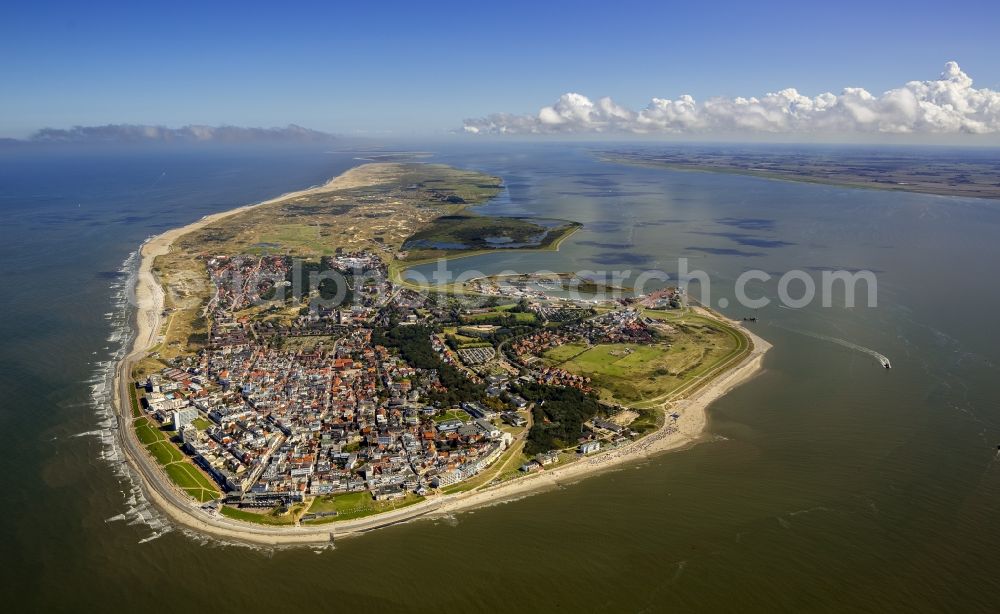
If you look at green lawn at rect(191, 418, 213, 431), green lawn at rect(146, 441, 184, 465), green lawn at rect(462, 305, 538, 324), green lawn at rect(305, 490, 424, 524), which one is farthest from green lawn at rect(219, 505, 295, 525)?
green lawn at rect(462, 305, 538, 324)

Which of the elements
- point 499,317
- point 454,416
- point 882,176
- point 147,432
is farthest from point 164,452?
point 882,176

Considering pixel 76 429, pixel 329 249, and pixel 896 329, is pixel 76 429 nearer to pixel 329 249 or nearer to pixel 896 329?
pixel 329 249

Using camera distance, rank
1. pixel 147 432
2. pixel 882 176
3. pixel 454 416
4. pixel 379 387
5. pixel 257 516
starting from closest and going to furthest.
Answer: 1. pixel 257 516
2. pixel 147 432
3. pixel 454 416
4. pixel 379 387
5. pixel 882 176

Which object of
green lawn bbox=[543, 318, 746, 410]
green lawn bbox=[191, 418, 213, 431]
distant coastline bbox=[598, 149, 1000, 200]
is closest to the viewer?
green lawn bbox=[191, 418, 213, 431]

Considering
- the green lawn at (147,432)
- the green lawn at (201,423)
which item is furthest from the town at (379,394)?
the green lawn at (147,432)

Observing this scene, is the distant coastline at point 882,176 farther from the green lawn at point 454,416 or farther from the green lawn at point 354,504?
the green lawn at point 354,504

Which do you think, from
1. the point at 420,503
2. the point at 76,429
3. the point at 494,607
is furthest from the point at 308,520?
the point at 76,429

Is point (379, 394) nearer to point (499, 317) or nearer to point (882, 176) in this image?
point (499, 317)

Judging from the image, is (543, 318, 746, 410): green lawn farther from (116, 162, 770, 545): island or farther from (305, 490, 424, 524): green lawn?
(305, 490, 424, 524): green lawn
